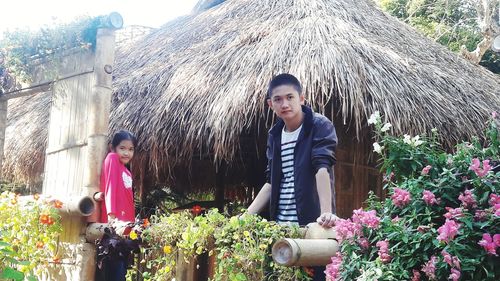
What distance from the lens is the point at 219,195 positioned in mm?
7305

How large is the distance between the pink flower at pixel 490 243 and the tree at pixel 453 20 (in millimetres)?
11106

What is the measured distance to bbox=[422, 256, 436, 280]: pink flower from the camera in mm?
1541

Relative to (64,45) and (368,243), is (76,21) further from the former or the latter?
(368,243)

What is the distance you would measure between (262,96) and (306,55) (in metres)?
0.47

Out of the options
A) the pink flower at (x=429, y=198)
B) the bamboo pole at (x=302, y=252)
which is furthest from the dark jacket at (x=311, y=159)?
the pink flower at (x=429, y=198)

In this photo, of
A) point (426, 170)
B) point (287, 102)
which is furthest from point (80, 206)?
point (426, 170)

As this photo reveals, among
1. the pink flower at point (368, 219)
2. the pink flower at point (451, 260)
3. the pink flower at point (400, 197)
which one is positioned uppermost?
the pink flower at point (400, 197)

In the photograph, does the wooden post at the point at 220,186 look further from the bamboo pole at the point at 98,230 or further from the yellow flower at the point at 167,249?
the yellow flower at the point at 167,249

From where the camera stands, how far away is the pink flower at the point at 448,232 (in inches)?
60.0

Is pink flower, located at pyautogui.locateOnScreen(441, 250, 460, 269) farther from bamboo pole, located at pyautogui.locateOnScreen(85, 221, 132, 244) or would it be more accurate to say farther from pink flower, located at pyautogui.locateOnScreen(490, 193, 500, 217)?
bamboo pole, located at pyautogui.locateOnScreen(85, 221, 132, 244)

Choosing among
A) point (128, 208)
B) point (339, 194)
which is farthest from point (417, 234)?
point (339, 194)

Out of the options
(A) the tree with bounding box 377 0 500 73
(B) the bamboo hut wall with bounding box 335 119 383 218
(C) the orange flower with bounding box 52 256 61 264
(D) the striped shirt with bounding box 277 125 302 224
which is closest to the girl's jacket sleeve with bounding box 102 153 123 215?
(C) the orange flower with bounding box 52 256 61 264

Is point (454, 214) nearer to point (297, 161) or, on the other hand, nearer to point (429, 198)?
point (429, 198)

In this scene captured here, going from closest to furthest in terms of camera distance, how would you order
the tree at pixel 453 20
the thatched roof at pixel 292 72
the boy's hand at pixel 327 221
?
1. the boy's hand at pixel 327 221
2. the thatched roof at pixel 292 72
3. the tree at pixel 453 20
